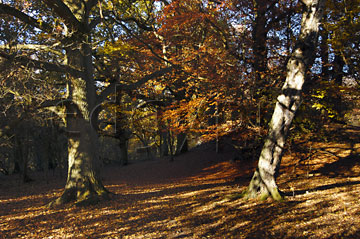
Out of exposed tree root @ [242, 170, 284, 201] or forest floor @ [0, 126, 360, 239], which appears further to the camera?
exposed tree root @ [242, 170, 284, 201]

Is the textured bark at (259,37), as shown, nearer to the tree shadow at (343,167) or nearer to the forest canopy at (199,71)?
the forest canopy at (199,71)

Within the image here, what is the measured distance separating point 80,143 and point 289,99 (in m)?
6.09

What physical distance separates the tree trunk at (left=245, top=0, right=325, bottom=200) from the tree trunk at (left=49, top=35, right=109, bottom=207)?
481 cm

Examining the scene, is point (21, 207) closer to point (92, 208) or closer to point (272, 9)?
point (92, 208)

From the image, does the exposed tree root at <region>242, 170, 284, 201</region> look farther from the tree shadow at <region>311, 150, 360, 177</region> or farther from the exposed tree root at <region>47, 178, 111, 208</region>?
the exposed tree root at <region>47, 178, 111, 208</region>

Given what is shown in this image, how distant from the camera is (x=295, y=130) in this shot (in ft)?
33.0

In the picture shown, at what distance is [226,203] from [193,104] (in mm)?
5165

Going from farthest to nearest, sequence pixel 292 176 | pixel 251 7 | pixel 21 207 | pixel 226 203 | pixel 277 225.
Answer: pixel 251 7, pixel 292 176, pixel 21 207, pixel 226 203, pixel 277 225

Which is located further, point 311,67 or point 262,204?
point 311,67

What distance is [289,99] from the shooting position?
619 centimetres

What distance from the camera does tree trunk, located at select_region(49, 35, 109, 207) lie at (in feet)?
25.2

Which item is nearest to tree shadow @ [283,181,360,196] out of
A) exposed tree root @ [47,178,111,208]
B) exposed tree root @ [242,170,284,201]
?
exposed tree root @ [242,170,284,201]

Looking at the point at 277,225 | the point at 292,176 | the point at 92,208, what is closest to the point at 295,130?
the point at 292,176

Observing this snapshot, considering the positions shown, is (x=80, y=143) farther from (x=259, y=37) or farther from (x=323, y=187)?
(x=259, y=37)
